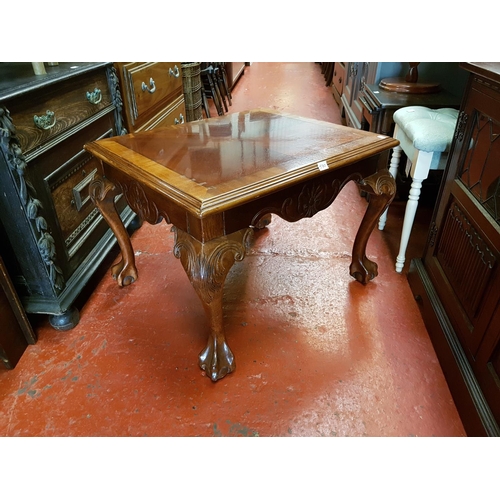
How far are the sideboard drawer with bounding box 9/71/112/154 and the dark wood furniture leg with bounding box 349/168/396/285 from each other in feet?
3.72

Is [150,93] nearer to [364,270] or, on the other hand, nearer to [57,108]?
[57,108]

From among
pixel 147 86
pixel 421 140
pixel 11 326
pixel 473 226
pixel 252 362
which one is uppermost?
pixel 147 86

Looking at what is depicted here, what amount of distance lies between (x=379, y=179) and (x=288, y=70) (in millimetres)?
7146

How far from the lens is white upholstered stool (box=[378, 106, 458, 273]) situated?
4.90 feet

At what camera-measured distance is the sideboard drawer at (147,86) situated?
187 centimetres

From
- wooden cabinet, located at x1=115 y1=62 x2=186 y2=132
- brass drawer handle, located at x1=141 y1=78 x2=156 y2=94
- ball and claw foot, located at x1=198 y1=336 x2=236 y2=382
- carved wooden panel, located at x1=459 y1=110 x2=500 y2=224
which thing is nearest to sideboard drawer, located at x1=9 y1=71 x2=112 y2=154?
wooden cabinet, located at x1=115 y1=62 x2=186 y2=132

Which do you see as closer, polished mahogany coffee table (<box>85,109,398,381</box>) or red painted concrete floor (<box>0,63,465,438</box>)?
polished mahogany coffee table (<box>85,109,398,381</box>)

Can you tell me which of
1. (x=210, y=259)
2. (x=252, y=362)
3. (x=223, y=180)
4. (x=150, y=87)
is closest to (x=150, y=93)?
(x=150, y=87)

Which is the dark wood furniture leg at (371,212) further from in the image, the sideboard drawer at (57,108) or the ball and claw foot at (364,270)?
the sideboard drawer at (57,108)

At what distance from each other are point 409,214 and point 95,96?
1.46 meters

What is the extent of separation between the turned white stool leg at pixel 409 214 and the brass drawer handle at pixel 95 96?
4.60 ft

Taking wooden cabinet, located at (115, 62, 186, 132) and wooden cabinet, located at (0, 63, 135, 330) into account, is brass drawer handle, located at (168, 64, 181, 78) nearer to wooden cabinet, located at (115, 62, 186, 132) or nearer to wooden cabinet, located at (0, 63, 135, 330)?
wooden cabinet, located at (115, 62, 186, 132)

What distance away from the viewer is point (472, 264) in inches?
46.9

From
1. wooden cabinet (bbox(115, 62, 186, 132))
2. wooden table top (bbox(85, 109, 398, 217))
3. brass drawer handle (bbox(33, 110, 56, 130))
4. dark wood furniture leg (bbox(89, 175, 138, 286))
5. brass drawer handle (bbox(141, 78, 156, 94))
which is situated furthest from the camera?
brass drawer handle (bbox(141, 78, 156, 94))
